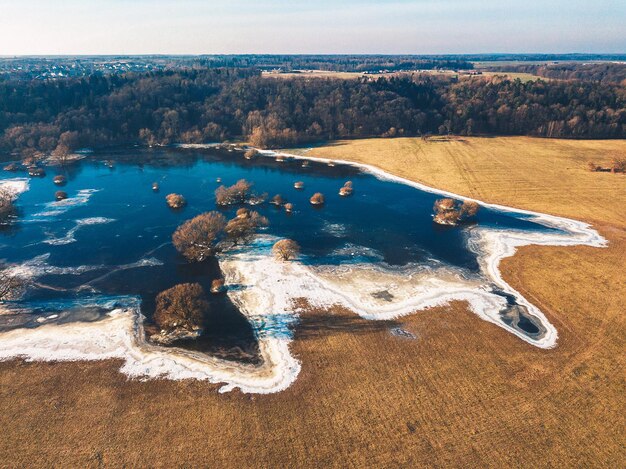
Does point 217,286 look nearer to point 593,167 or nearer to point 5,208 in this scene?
point 5,208

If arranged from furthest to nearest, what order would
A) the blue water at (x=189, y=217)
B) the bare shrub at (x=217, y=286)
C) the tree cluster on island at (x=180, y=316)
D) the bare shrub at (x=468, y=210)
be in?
the bare shrub at (x=468, y=210)
the blue water at (x=189, y=217)
the bare shrub at (x=217, y=286)
the tree cluster on island at (x=180, y=316)

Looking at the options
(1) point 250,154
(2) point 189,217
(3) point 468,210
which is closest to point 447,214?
(3) point 468,210

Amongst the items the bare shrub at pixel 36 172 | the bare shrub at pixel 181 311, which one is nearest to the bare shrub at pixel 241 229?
the bare shrub at pixel 181 311

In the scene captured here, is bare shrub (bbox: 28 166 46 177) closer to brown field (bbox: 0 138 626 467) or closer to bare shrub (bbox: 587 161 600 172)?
brown field (bbox: 0 138 626 467)

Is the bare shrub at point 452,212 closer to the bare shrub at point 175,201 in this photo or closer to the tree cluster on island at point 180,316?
the tree cluster on island at point 180,316

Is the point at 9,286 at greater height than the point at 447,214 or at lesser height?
lesser

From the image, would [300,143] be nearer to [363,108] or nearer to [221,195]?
[363,108]

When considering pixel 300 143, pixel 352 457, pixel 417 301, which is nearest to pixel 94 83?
pixel 300 143
